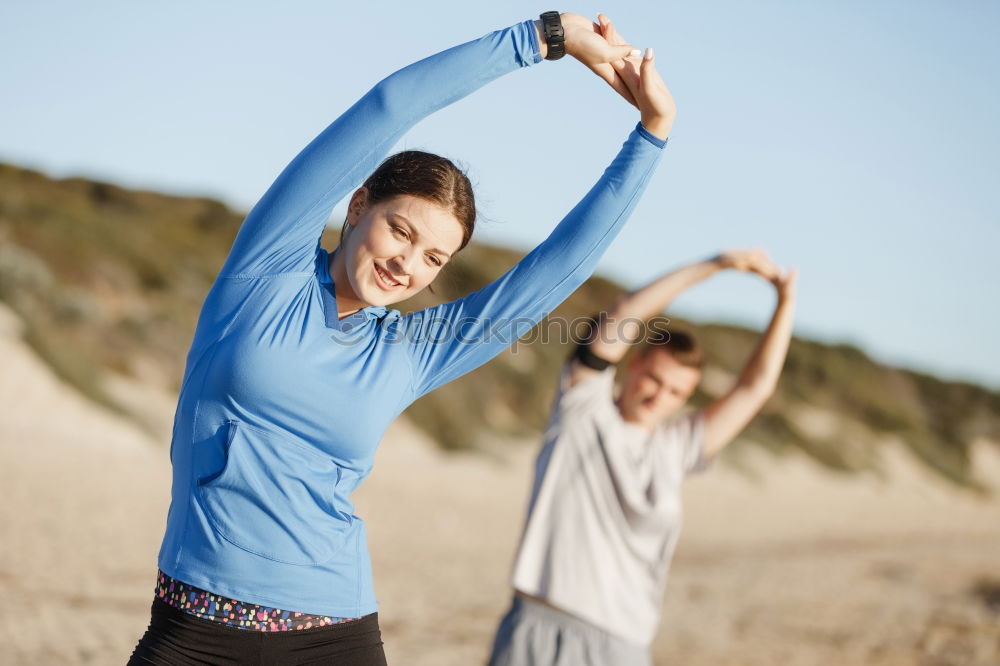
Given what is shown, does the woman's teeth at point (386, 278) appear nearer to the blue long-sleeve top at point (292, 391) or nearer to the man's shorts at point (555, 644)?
the blue long-sleeve top at point (292, 391)

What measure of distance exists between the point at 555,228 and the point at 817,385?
120ft

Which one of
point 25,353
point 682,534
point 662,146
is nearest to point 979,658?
point 662,146

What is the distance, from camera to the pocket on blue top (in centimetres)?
177

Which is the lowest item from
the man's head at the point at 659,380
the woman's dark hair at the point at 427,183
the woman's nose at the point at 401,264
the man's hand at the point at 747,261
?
the man's head at the point at 659,380

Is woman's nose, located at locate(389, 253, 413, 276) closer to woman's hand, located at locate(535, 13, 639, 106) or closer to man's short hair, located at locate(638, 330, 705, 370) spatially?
woman's hand, located at locate(535, 13, 639, 106)

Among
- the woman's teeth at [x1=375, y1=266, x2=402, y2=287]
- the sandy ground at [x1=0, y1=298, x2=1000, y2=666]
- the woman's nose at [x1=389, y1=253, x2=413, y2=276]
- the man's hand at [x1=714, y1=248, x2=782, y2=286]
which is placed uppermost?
the man's hand at [x1=714, y1=248, x2=782, y2=286]

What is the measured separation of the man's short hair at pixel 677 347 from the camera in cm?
344

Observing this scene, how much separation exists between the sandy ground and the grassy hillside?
1054mm

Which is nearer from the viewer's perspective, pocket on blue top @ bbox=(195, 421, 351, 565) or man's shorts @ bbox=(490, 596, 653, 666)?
pocket on blue top @ bbox=(195, 421, 351, 565)

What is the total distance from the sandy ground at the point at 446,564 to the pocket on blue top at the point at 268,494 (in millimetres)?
5060

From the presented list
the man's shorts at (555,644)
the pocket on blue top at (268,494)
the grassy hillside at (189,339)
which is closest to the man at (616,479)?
the man's shorts at (555,644)

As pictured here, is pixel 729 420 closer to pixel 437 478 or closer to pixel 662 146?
pixel 662 146

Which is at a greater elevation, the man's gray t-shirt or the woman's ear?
the woman's ear

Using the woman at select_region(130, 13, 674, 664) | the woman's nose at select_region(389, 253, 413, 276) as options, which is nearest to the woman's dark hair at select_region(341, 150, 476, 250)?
the woman at select_region(130, 13, 674, 664)
